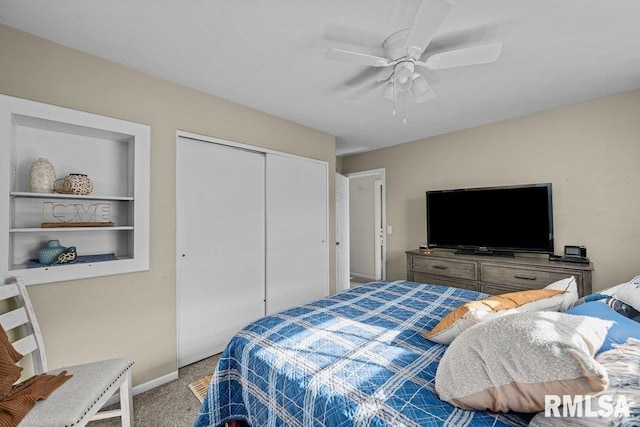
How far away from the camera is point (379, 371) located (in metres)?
1.07

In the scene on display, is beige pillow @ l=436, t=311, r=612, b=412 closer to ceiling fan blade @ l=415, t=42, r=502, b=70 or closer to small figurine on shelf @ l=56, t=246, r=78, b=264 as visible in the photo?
ceiling fan blade @ l=415, t=42, r=502, b=70

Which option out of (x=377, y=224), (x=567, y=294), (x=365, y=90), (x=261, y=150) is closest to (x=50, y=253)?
(x=261, y=150)

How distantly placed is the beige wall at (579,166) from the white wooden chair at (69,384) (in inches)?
149

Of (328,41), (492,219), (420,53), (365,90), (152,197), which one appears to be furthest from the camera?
(492,219)

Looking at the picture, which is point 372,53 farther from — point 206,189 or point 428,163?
point 428,163

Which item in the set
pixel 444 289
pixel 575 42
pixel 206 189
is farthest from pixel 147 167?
pixel 575 42

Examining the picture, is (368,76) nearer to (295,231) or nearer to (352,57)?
(352,57)

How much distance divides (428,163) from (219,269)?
307 cm

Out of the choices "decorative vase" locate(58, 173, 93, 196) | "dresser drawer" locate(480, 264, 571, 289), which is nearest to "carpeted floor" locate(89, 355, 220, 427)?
"decorative vase" locate(58, 173, 93, 196)

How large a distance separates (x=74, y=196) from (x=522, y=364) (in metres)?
2.47

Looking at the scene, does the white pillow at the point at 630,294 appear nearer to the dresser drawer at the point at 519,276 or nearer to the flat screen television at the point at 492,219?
the dresser drawer at the point at 519,276

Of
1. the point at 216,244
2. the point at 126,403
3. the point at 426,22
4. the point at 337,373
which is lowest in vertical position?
the point at 126,403

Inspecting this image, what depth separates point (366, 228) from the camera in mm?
5664

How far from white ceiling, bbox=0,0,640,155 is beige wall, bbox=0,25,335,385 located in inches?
4.8
